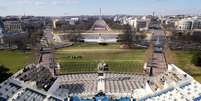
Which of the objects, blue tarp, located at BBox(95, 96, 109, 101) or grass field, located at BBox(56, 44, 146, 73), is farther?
grass field, located at BBox(56, 44, 146, 73)

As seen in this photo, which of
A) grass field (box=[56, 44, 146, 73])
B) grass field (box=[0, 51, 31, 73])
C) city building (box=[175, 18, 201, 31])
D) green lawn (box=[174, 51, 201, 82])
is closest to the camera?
green lawn (box=[174, 51, 201, 82])

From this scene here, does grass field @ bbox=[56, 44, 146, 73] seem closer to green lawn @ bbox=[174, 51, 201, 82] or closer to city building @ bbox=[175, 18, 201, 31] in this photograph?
green lawn @ bbox=[174, 51, 201, 82]

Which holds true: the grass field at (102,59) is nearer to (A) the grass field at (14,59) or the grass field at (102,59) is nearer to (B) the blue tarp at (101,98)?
(A) the grass field at (14,59)

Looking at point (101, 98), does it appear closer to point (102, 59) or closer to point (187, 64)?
point (102, 59)

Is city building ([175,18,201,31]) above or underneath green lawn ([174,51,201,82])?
above

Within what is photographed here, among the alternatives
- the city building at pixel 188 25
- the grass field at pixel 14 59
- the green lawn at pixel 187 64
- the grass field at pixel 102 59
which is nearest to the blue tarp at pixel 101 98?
the green lawn at pixel 187 64

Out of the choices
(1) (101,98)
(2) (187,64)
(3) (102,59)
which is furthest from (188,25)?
(1) (101,98)

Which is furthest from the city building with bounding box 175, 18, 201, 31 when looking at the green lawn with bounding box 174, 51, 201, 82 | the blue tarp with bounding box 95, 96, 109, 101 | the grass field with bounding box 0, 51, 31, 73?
the blue tarp with bounding box 95, 96, 109, 101
